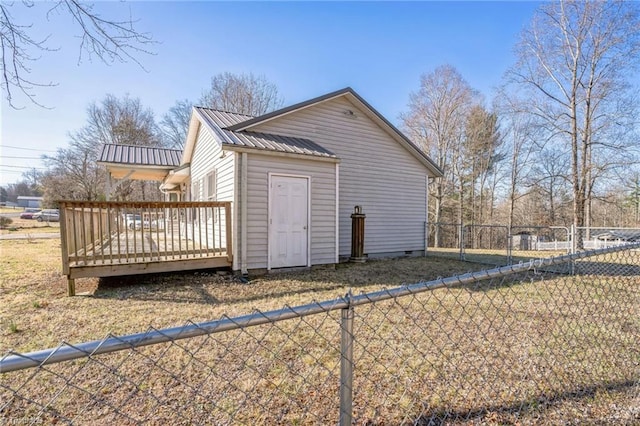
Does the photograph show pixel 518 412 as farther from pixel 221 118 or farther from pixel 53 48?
pixel 221 118

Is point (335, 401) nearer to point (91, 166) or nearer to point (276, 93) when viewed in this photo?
point (276, 93)

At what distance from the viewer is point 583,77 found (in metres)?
12.9

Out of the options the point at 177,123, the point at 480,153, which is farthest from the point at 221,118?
the point at 177,123

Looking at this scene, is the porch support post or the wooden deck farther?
the porch support post

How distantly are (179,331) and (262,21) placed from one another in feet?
26.1

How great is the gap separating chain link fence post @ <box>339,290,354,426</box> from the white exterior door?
5768 millimetres

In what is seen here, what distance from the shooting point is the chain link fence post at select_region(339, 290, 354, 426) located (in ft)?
4.50

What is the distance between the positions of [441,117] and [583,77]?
7529 mm

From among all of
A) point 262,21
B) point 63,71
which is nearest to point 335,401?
point 63,71

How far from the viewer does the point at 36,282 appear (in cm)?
627

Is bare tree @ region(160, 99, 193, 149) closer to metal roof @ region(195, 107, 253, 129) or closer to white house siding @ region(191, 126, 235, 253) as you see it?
white house siding @ region(191, 126, 235, 253)

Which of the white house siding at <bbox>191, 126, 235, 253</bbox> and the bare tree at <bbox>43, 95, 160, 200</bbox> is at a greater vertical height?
the bare tree at <bbox>43, 95, 160, 200</bbox>

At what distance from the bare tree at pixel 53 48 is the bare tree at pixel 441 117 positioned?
1784 cm

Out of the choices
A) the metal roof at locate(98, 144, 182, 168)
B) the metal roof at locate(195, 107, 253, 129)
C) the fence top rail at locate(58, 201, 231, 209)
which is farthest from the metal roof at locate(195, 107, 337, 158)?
the metal roof at locate(98, 144, 182, 168)
